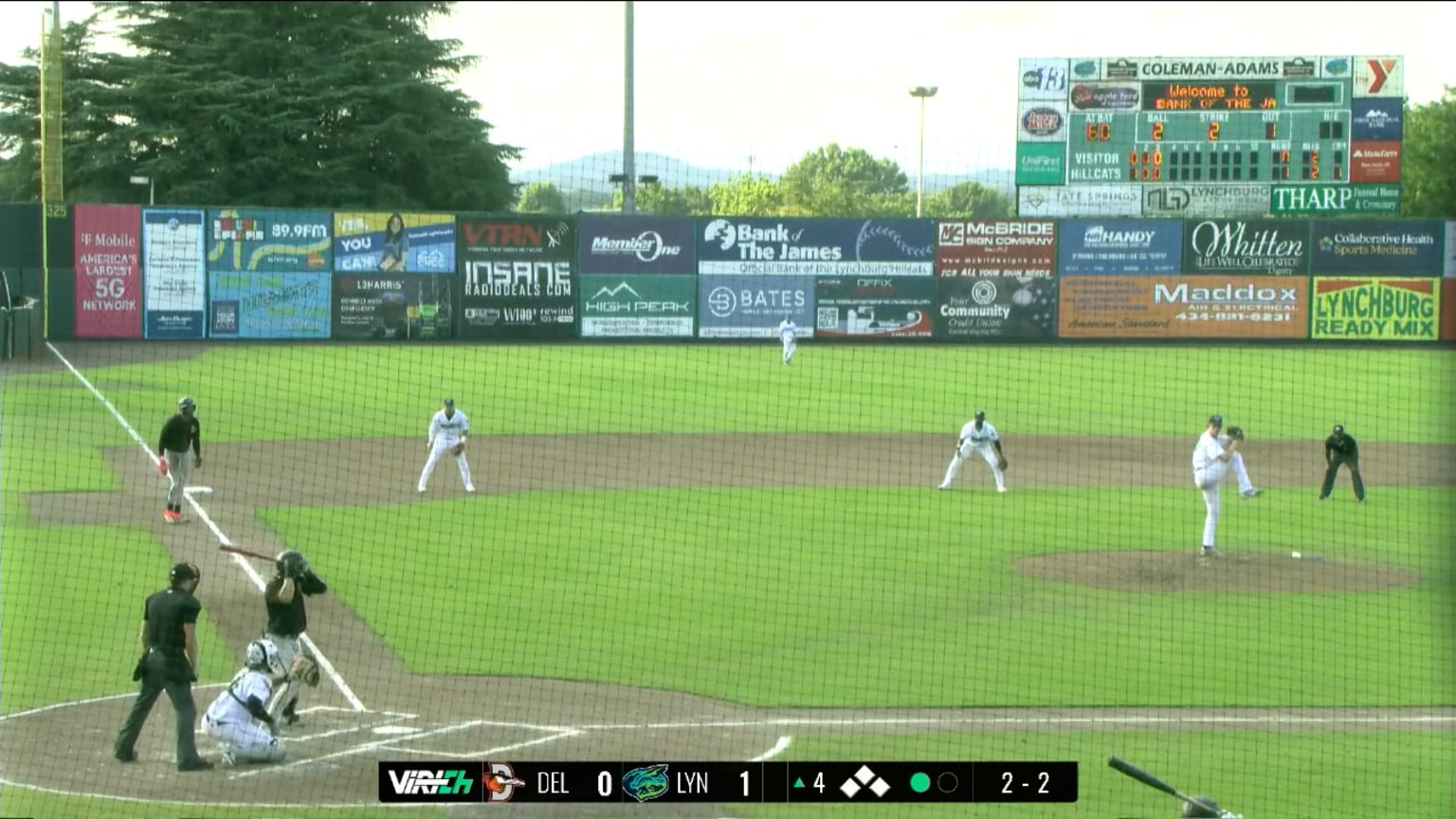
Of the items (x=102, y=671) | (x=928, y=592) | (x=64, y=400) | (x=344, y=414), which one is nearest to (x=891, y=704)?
(x=928, y=592)

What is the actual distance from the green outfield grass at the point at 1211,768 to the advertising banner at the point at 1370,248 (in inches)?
1425

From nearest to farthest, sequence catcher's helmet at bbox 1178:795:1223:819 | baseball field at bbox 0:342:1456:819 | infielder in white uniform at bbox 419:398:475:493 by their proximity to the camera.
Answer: catcher's helmet at bbox 1178:795:1223:819 < baseball field at bbox 0:342:1456:819 < infielder in white uniform at bbox 419:398:475:493

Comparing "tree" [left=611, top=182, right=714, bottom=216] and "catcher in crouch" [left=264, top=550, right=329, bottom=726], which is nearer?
"catcher in crouch" [left=264, top=550, right=329, bottom=726]

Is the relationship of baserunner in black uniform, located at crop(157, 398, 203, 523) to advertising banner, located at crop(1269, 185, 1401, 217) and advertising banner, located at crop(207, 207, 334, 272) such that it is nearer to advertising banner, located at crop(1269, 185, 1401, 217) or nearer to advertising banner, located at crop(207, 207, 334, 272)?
advertising banner, located at crop(207, 207, 334, 272)

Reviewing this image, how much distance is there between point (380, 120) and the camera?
46.0 m

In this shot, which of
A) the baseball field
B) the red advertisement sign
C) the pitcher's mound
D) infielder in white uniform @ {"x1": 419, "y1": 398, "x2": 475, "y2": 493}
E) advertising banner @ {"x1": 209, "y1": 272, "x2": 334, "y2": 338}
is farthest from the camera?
advertising banner @ {"x1": 209, "y1": 272, "x2": 334, "y2": 338}

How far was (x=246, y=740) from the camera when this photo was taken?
11555mm

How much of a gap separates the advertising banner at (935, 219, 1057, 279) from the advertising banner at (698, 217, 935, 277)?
0.94 metres

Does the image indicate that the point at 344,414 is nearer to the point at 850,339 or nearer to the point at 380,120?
the point at 380,120

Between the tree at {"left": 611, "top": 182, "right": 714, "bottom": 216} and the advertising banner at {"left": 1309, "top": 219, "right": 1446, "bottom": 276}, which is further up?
the tree at {"left": 611, "top": 182, "right": 714, "bottom": 216}

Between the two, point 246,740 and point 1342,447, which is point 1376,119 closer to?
point 1342,447

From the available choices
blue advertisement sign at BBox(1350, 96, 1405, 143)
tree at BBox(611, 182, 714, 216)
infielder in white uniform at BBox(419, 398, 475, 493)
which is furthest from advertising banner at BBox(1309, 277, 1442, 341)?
infielder in white uniform at BBox(419, 398, 475, 493)

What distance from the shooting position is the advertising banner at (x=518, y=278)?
44.4 metres

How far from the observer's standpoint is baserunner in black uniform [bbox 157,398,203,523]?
849 inches
